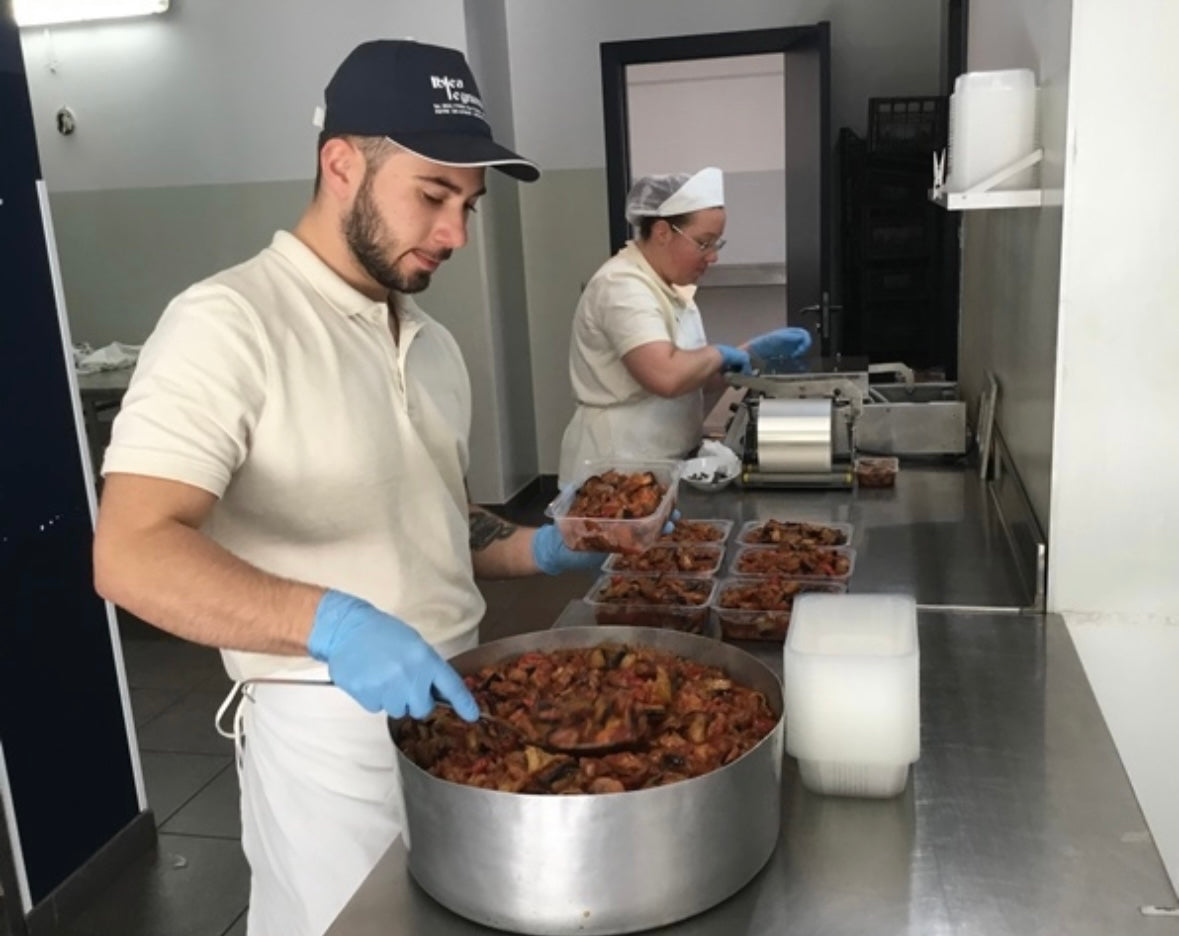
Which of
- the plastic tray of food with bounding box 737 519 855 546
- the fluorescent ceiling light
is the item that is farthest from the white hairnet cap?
the fluorescent ceiling light

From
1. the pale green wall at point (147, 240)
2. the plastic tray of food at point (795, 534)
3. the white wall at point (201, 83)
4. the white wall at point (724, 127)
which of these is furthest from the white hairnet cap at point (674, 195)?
the white wall at point (724, 127)

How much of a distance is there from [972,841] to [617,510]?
0.69 metres

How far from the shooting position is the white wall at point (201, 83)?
461 centimetres

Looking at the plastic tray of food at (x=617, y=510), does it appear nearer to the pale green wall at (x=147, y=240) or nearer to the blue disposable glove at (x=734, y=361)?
the blue disposable glove at (x=734, y=361)

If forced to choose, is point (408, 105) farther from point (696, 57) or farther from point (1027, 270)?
point (696, 57)

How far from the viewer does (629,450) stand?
9.71 ft

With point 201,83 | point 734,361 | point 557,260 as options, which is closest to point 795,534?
point 734,361

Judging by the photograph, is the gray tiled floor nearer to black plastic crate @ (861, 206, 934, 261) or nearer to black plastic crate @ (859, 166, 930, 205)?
black plastic crate @ (861, 206, 934, 261)

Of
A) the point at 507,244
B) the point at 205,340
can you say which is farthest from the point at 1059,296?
the point at 507,244

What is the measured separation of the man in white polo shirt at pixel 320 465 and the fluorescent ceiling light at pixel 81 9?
3953 mm

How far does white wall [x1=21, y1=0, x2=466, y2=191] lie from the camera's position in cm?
461

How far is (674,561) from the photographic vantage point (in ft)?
6.04

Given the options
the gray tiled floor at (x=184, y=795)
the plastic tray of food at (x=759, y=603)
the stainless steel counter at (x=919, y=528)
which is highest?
the plastic tray of food at (x=759, y=603)

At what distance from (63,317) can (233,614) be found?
5.14ft
